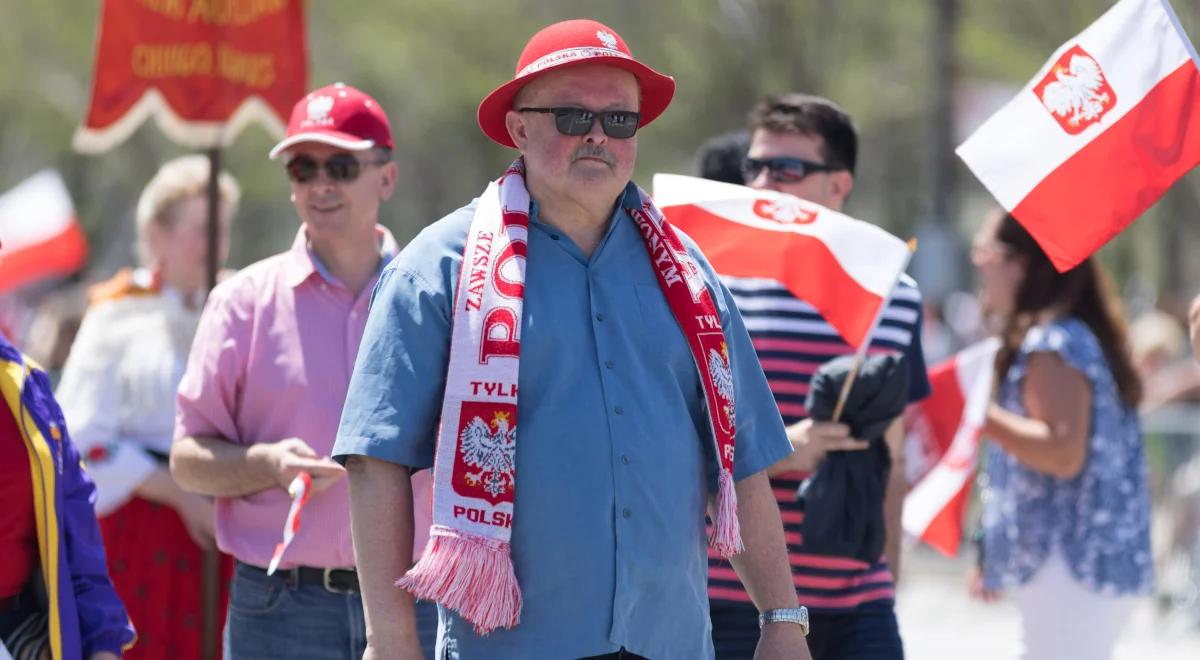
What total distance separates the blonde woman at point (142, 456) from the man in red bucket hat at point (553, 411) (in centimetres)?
256

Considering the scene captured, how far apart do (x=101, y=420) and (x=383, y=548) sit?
9.20 ft

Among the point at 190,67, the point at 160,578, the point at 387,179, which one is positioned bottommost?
the point at 160,578

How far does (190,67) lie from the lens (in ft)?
22.6

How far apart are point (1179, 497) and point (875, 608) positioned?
7.69 meters

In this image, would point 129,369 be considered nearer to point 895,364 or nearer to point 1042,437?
point 895,364

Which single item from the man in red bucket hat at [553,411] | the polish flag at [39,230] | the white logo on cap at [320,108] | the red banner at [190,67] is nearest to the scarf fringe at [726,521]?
the man in red bucket hat at [553,411]

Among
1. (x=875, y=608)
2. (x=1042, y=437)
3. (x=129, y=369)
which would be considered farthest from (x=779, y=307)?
(x=129, y=369)

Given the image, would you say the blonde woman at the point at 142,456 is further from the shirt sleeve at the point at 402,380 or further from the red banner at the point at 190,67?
the shirt sleeve at the point at 402,380

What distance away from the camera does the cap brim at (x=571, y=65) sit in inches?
146

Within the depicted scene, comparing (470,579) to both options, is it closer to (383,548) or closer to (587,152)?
(383,548)

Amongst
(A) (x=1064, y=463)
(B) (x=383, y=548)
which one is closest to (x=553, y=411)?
(B) (x=383, y=548)

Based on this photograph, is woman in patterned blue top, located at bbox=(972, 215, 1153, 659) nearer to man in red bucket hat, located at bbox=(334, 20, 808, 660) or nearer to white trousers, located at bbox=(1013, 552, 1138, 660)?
white trousers, located at bbox=(1013, 552, 1138, 660)

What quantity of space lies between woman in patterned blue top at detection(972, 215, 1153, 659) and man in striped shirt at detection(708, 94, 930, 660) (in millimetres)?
978

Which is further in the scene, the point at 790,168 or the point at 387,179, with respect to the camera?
the point at 790,168
